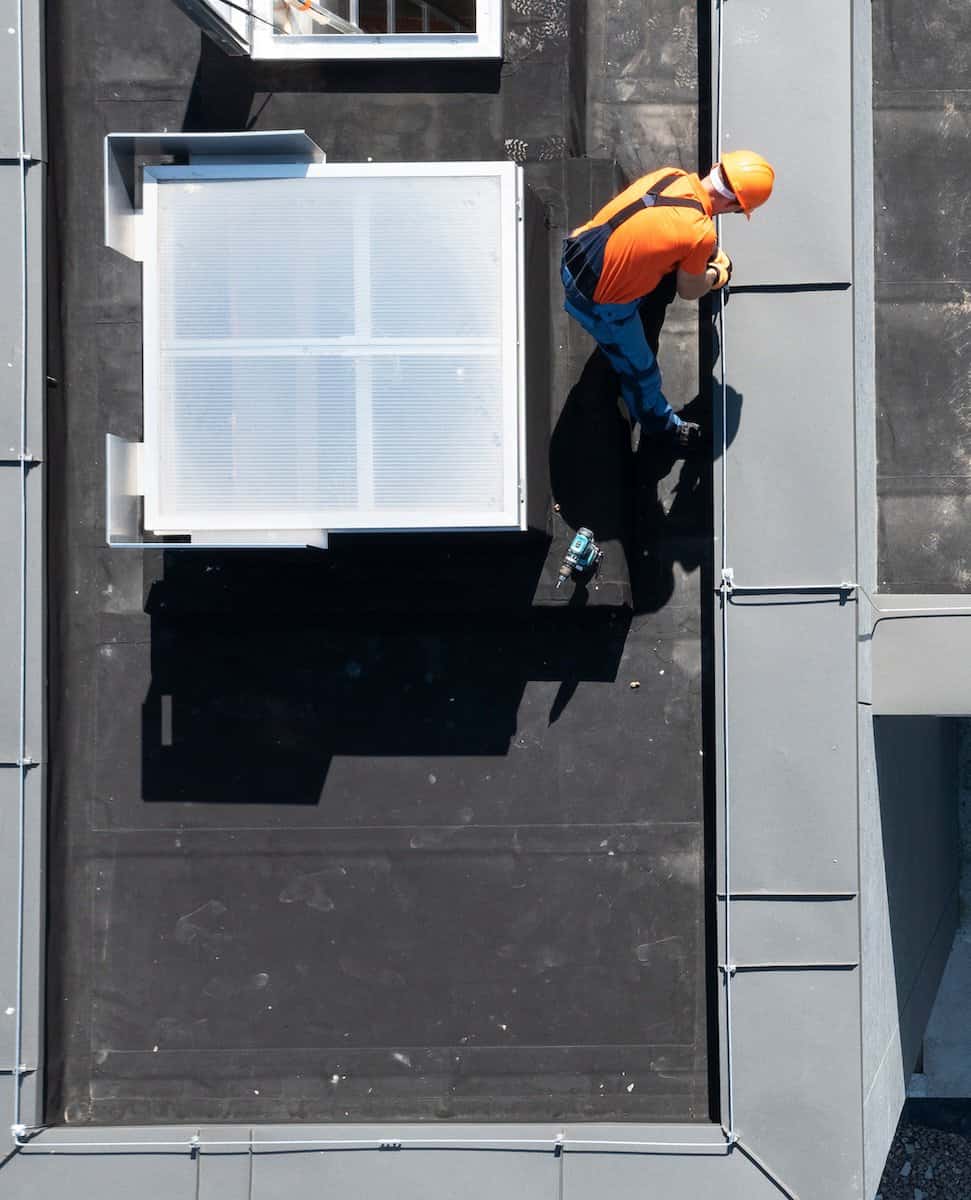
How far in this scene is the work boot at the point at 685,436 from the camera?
18.3 feet

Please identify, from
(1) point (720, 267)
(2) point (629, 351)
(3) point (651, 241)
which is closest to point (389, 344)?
(2) point (629, 351)

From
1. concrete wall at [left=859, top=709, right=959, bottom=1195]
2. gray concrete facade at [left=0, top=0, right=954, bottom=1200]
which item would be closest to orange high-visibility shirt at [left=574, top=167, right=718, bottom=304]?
gray concrete facade at [left=0, top=0, right=954, bottom=1200]

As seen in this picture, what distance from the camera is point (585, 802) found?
5688 mm

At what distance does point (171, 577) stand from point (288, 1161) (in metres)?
3.37

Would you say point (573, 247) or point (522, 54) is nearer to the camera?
point (573, 247)

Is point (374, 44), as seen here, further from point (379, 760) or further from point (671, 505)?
point (379, 760)

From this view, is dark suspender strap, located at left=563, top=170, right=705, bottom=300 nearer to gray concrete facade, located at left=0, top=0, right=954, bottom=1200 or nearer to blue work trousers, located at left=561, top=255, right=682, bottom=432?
blue work trousers, located at left=561, top=255, right=682, bottom=432

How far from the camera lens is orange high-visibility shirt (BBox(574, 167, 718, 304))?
15.2ft

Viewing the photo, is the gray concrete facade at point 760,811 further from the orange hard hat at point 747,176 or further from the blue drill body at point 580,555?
the blue drill body at point 580,555

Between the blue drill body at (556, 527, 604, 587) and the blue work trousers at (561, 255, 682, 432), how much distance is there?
2.58ft

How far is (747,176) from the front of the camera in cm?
468

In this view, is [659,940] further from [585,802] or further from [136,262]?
[136,262]

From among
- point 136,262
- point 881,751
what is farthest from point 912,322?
point 136,262

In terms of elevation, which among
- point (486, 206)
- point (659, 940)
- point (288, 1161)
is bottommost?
point (288, 1161)
